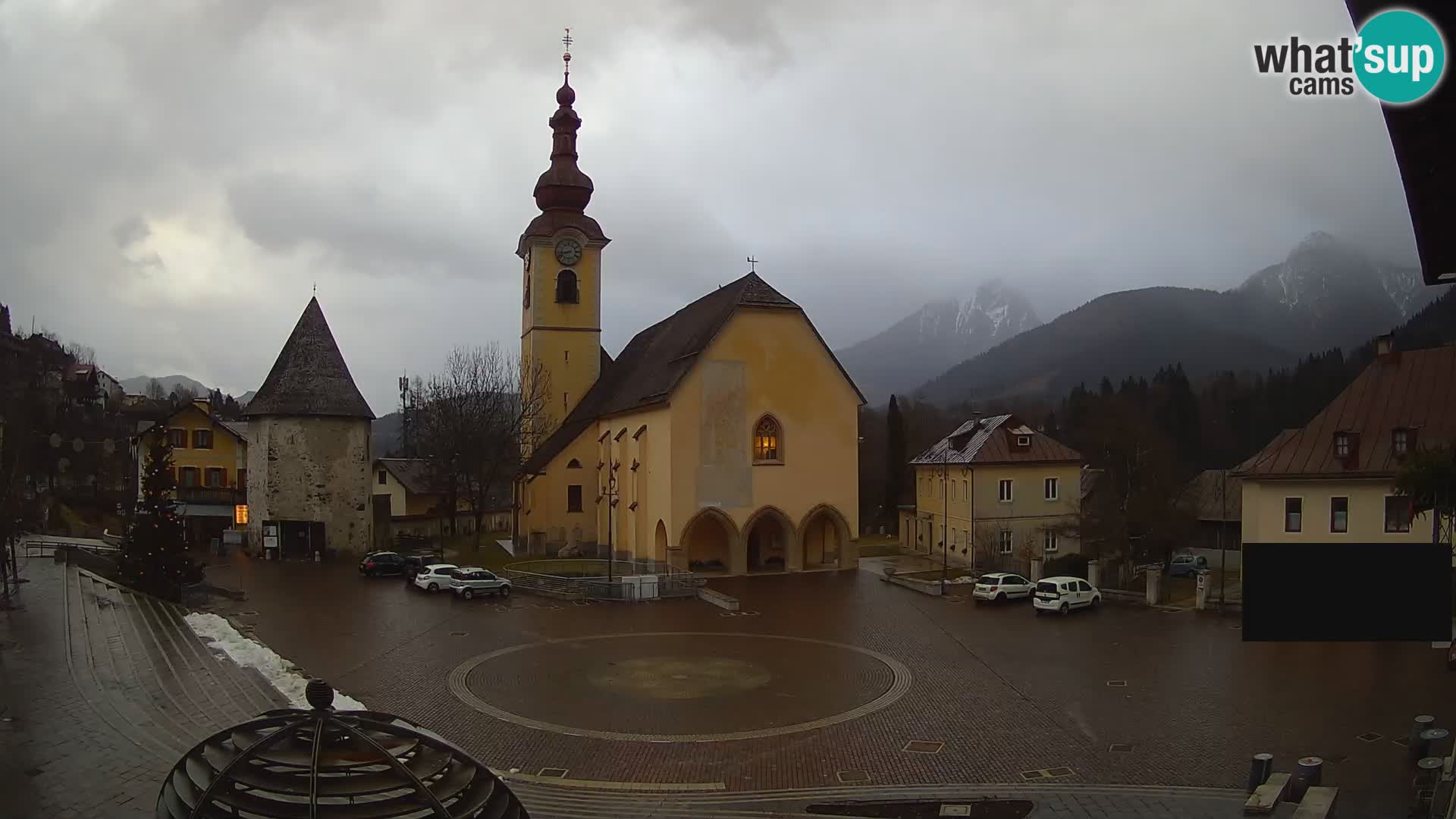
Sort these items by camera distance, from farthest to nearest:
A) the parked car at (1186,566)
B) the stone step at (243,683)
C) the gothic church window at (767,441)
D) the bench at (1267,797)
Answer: the parked car at (1186,566) < the gothic church window at (767,441) < the stone step at (243,683) < the bench at (1267,797)

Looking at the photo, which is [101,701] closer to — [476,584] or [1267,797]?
[1267,797]

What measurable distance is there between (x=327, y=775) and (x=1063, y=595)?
23911 mm

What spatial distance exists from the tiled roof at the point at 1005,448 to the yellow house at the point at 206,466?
36.7 m

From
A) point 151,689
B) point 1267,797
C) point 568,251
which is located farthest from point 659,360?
point 1267,797

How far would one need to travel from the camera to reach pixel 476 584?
29.8 metres

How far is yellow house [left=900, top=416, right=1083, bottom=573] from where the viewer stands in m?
40.2

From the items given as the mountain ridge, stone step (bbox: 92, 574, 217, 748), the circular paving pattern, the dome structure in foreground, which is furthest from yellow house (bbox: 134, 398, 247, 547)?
the mountain ridge

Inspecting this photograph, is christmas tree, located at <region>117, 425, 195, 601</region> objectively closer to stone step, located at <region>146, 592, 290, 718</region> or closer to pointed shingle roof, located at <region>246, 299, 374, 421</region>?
stone step, located at <region>146, 592, 290, 718</region>

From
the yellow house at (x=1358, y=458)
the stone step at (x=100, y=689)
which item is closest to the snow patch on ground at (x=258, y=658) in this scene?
the stone step at (x=100, y=689)

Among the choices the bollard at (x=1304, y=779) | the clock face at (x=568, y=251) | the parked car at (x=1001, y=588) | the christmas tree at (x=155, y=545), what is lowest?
the parked car at (x=1001, y=588)

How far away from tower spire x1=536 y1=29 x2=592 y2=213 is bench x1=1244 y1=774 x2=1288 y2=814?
43.7 metres

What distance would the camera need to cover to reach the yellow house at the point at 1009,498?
4025 cm
